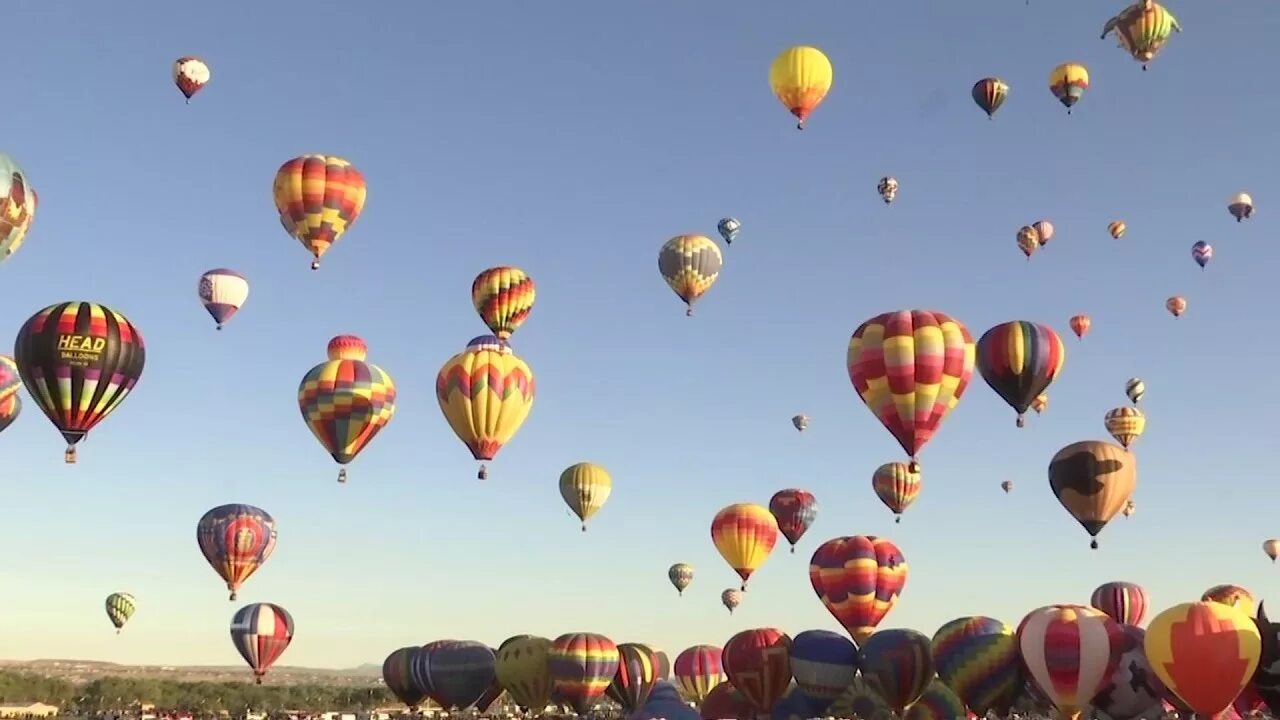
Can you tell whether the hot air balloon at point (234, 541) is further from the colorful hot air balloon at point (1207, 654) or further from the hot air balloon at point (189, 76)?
the colorful hot air balloon at point (1207, 654)

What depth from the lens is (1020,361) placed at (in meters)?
36.2

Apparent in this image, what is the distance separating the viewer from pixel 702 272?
154 feet

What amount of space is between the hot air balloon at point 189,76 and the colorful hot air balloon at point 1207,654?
109ft

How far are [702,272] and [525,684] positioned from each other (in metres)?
15.3

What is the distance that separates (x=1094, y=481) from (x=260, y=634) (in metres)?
28.7

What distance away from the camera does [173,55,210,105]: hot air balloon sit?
4378cm

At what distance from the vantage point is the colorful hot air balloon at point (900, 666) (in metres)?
35.8

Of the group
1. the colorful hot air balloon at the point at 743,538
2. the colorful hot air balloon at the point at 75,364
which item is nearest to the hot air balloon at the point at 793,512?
the colorful hot air balloon at the point at 743,538

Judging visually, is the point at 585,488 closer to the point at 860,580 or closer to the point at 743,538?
the point at 743,538

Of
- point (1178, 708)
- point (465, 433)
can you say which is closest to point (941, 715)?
point (1178, 708)

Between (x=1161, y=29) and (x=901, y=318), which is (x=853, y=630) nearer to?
(x=901, y=318)

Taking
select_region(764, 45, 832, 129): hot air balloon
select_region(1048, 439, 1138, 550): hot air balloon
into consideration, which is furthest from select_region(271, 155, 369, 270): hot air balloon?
select_region(1048, 439, 1138, 550): hot air balloon

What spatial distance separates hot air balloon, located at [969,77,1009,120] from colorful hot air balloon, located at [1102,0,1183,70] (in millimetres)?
4479

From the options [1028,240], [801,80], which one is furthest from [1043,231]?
[801,80]
